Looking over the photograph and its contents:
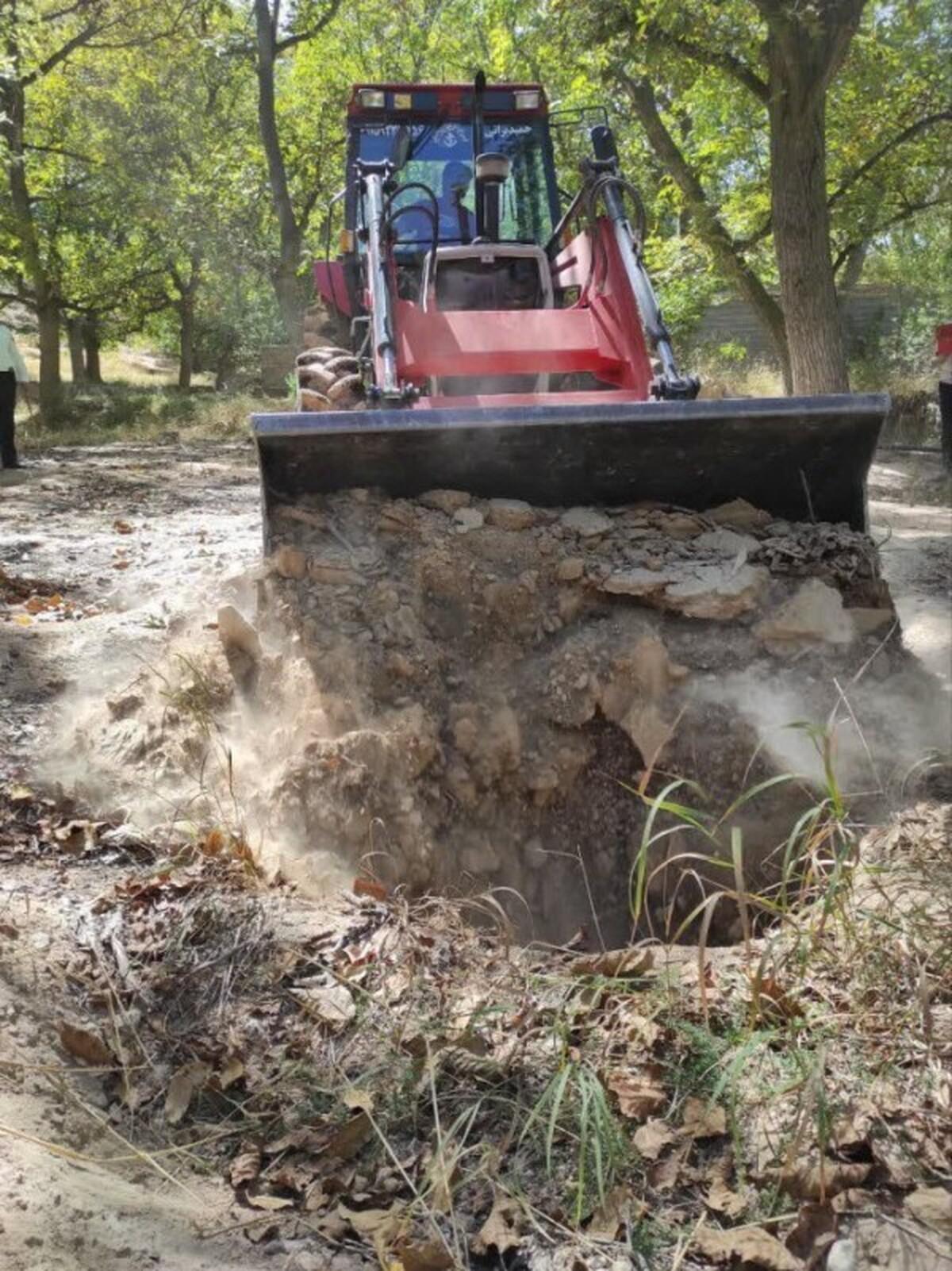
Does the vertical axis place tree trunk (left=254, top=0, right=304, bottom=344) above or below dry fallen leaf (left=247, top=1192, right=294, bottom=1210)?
above

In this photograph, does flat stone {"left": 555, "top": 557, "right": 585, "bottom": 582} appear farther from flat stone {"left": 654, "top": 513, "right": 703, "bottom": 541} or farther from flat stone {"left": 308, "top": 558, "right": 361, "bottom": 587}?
flat stone {"left": 308, "top": 558, "right": 361, "bottom": 587}

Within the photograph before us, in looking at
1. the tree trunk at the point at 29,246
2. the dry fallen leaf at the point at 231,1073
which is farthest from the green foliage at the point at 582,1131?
the tree trunk at the point at 29,246

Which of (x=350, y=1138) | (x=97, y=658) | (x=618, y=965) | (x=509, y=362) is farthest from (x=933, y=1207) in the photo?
(x=509, y=362)

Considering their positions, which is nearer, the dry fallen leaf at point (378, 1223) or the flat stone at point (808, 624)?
the dry fallen leaf at point (378, 1223)

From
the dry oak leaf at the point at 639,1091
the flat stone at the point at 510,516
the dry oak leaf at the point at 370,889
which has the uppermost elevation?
the flat stone at the point at 510,516

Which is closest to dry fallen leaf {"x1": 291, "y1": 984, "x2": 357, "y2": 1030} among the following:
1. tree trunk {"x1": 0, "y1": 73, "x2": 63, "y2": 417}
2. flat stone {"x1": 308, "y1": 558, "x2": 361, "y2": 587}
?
flat stone {"x1": 308, "y1": 558, "x2": 361, "y2": 587}

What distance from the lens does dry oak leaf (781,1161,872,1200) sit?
1.72m

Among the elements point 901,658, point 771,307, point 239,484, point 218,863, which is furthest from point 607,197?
point 771,307

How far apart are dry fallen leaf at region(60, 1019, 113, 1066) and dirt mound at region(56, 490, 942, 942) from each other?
1.07m

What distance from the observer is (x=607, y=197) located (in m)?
5.27

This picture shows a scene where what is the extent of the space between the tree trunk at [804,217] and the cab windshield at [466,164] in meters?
2.57

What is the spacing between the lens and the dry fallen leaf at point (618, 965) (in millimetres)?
2314

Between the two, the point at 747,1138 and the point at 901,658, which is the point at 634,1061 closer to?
the point at 747,1138

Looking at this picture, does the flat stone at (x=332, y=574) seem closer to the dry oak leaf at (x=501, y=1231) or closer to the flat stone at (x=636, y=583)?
the flat stone at (x=636, y=583)
